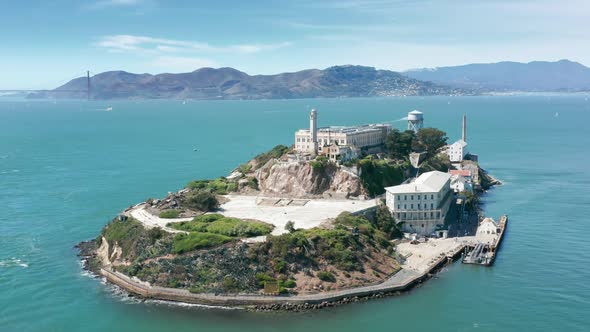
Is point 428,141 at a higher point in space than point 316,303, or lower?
higher

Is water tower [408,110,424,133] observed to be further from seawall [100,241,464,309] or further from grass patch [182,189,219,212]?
seawall [100,241,464,309]

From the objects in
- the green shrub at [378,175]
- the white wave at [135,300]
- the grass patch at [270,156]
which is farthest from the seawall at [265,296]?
the grass patch at [270,156]

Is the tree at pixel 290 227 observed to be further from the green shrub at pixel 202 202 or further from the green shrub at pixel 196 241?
the green shrub at pixel 202 202

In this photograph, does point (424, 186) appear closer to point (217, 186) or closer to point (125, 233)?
point (217, 186)

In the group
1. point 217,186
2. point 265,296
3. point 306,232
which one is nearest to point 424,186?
point 306,232

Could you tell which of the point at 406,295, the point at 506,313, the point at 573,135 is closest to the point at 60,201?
the point at 406,295

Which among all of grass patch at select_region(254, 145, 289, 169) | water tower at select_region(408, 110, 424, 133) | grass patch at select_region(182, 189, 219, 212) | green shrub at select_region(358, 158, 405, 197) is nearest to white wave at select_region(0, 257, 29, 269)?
grass patch at select_region(182, 189, 219, 212)
